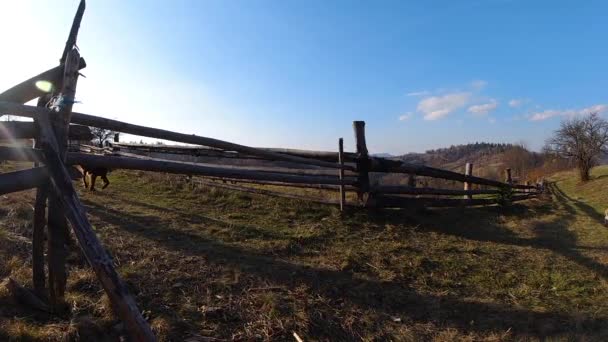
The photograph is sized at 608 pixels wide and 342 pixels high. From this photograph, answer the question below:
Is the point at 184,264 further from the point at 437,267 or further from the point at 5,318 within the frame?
the point at 437,267

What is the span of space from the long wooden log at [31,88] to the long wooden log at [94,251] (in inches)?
20.2

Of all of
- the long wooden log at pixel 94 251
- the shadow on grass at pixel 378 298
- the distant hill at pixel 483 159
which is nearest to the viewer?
the long wooden log at pixel 94 251

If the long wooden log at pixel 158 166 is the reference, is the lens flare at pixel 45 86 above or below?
above

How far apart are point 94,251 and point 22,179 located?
2.36 ft

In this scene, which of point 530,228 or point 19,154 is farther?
point 530,228

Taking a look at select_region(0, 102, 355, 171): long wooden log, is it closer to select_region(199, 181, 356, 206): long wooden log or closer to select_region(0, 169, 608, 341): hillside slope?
select_region(0, 169, 608, 341): hillside slope

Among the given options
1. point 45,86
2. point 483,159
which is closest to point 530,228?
point 45,86

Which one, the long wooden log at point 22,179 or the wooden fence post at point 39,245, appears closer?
the long wooden log at point 22,179

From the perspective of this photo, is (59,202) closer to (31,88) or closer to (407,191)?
(31,88)

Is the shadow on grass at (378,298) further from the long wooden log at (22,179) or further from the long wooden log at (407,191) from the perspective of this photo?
the long wooden log at (407,191)

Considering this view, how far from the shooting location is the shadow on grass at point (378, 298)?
3.02 meters

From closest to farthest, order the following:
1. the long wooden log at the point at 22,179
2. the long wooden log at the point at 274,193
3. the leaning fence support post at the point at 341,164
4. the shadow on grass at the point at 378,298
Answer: the long wooden log at the point at 22,179, the shadow on grass at the point at 378,298, the leaning fence support post at the point at 341,164, the long wooden log at the point at 274,193

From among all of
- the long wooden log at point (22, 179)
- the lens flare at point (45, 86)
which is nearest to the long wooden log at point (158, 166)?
the long wooden log at point (22, 179)

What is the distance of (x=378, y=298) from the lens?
3.37 m
